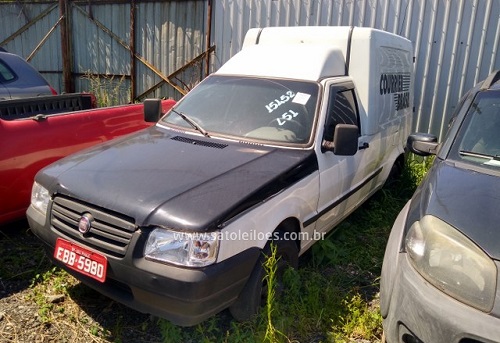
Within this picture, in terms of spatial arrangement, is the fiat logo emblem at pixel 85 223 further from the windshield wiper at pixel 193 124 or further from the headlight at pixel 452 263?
the headlight at pixel 452 263

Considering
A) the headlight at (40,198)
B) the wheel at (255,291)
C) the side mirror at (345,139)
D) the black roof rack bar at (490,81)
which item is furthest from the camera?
the black roof rack bar at (490,81)

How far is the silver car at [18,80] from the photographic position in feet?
16.6

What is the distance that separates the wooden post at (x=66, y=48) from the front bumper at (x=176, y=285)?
8473mm

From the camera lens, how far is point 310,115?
3336 millimetres

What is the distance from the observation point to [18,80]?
17.1ft

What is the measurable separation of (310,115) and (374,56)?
1290 millimetres

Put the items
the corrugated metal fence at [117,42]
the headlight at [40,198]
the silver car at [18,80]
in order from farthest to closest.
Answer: the corrugated metal fence at [117,42]
the silver car at [18,80]
the headlight at [40,198]

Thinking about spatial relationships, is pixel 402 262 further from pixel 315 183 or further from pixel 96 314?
pixel 96 314

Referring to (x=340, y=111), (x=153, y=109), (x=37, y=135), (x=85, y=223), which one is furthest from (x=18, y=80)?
(x=340, y=111)

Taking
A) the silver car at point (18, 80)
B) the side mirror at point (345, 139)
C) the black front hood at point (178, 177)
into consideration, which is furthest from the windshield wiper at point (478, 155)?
the silver car at point (18, 80)

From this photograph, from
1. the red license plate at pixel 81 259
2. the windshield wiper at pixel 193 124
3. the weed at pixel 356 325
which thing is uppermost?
the windshield wiper at pixel 193 124

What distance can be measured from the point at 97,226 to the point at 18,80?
3711mm

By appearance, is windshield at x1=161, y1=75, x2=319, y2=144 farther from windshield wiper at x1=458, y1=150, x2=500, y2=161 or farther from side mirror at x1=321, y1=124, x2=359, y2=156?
windshield wiper at x1=458, y1=150, x2=500, y2=161

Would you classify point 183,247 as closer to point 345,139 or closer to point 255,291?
point 255,291
